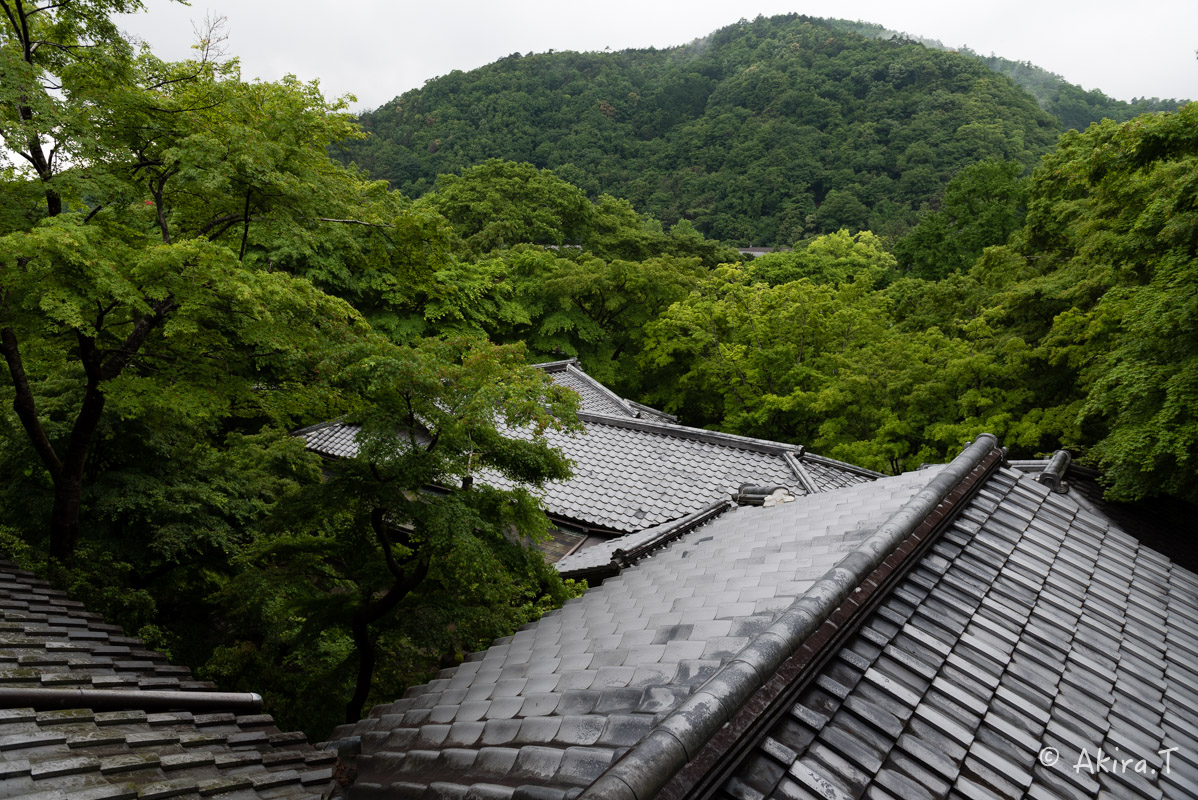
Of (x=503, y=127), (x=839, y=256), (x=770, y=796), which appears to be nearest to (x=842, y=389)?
(x=770, y=796)

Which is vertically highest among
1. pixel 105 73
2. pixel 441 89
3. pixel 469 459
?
pixel 441 89

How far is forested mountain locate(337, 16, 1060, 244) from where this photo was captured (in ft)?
207

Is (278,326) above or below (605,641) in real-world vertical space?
above

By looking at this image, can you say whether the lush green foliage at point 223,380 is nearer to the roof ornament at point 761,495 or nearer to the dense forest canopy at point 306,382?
the dense forest canopy at point 306,382

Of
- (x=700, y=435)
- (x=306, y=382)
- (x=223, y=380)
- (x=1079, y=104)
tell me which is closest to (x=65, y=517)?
(x=223, y=380)

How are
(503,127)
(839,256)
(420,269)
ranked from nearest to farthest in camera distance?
(420,269), (839,256), (503,127)

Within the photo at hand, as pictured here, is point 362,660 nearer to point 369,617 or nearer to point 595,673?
point 369,617

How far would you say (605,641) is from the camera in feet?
16.5

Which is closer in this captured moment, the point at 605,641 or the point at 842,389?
the point at 605,641

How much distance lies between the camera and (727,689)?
3080 millimetres

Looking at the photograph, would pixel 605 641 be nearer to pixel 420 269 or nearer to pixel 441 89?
pixel 420 269

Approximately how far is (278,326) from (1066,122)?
10871 centimetres

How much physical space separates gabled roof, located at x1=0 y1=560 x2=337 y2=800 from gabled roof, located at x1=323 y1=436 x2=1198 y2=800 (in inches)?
28.8

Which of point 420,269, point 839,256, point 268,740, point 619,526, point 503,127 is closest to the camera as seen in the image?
point 268,740
